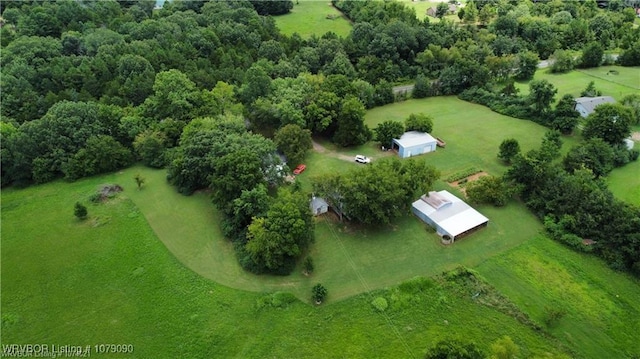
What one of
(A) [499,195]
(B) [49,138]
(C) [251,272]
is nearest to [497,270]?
(A) [499,195]

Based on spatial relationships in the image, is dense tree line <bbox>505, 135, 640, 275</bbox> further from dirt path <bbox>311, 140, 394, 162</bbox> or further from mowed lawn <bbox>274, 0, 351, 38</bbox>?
mowed lawn <bbox>274, 0, 351, 38</bbox>

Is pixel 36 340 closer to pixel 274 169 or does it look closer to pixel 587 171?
pixel 274 169

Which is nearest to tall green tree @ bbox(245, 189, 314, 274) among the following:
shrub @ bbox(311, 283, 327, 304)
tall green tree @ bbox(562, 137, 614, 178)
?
shrub @ bbox(311, 283, 327, 304)

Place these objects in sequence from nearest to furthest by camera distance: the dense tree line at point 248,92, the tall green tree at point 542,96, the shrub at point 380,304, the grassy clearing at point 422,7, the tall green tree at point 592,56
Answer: the shrub at point 380,304 < the dense tree line at point 248,92 < the tall green tree at point 542,96 < the tall green tree at point 592,56 < the grassy clearing at point 422,7

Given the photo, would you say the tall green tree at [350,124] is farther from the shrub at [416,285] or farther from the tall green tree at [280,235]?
the shrub at [416,285]

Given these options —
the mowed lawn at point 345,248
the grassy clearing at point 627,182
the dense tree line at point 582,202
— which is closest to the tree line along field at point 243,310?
the mowed lawn at point 345,248

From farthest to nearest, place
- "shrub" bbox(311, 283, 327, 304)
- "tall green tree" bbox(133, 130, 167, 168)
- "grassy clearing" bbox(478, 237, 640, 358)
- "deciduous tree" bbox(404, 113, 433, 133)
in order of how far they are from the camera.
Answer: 1. "deciduous tree" bbox(404, 113, 433, 133)
2. "tall green tree" bbox(133, 130, 167, 168)
3. "shrub" bbox(311, 283, 327, 304)
4. "grassy clearing" bbox(478, 237, 640, 358)
